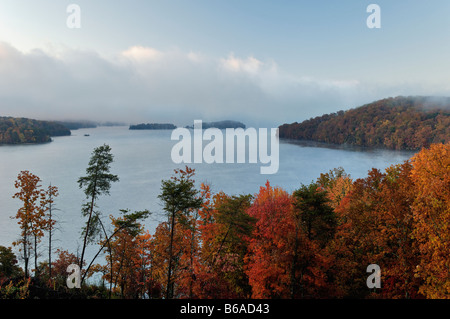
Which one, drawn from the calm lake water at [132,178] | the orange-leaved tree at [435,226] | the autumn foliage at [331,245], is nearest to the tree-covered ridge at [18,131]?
the calm lake water at [132,178]

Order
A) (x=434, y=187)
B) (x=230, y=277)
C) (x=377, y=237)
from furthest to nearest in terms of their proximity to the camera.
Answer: (x=230, y=277) < (x=377, y=237) < (x=434, y=187)

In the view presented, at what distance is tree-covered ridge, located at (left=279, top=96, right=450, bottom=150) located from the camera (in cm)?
13712

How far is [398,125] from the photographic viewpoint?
157 metres

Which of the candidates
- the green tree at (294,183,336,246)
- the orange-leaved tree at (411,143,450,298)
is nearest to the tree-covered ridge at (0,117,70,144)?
the green tree at (294,183,336,246)

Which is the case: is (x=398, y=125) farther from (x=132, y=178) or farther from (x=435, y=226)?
(x=435, y=226)

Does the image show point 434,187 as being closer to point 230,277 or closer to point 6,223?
point 230,277

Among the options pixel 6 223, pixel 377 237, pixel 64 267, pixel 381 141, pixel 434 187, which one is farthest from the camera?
pixel 381 141

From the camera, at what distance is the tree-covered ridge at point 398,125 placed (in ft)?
450

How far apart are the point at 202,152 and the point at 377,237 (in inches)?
4735

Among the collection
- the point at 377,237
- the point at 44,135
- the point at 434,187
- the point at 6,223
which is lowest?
the point at 6,223

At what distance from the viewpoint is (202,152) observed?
13625 cm

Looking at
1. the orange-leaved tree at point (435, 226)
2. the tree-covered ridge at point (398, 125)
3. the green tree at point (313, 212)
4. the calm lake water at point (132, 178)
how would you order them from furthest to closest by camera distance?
the tree-covered ridge at point (398, 125)
the calm lake water at point (132, 178)
the green tree at point (313, 212)
the orange-leaved tree at point (435, 226)

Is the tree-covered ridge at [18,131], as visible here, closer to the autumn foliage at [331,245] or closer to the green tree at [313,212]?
the autumn foliage at [331,245]
